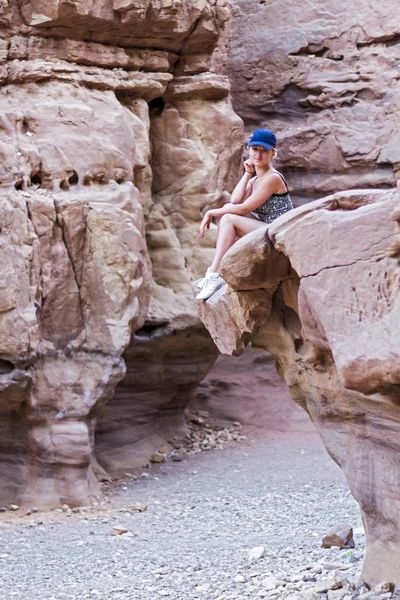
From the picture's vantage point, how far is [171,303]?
11320 mm

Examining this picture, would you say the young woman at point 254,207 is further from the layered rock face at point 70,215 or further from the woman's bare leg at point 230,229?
the layered rock face at point 70,215

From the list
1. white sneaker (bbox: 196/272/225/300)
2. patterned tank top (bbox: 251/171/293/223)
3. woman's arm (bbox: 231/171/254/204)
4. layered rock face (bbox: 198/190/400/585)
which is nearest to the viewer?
layered rock face (bbox: 198/190/400/585)

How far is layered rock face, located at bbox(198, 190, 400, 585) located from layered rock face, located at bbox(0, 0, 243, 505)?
3.64m

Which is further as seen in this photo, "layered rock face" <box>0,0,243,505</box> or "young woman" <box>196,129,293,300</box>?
"layered rock face" <box>0,0,243,505</box>

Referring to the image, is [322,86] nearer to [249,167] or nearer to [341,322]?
[249,167]

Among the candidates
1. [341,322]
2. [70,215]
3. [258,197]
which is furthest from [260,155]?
[70,215]

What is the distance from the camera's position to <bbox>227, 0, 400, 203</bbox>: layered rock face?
40.1 feet

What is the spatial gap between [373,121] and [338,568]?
25.1ft

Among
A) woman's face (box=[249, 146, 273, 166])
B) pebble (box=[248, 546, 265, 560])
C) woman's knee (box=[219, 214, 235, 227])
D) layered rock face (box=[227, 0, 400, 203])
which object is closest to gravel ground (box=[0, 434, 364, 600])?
pebble (box=[248, 546, 265, 560])

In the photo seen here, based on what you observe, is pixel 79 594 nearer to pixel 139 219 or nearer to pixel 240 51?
pixel 139 219

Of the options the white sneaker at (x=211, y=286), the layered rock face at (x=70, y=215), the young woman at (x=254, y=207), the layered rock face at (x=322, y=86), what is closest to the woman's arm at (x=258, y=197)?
the young woman at (x=254, y=207)

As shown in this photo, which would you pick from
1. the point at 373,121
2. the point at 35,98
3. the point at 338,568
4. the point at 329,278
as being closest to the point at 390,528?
the point at 338,568

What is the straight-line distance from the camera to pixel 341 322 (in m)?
4.42

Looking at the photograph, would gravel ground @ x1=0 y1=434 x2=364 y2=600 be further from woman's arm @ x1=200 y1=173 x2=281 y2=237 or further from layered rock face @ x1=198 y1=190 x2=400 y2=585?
woman's arm @ x1=200 y1=173 x2=281 y2=237
